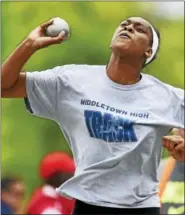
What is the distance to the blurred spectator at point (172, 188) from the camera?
16.0ft

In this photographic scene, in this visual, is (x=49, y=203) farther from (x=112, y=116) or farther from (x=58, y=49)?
(x=112, y=116)

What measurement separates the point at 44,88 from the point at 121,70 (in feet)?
0.93

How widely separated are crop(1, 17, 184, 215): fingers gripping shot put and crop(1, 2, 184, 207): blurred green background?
0.78 meters

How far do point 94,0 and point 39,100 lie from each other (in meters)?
1.56

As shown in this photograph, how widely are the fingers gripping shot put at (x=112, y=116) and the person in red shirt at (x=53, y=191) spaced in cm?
148

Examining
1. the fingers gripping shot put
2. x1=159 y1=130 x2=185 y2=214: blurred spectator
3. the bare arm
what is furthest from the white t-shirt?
x1=159 y1=130 x2=185 y2=214: blurred spectator

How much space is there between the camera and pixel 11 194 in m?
5.71

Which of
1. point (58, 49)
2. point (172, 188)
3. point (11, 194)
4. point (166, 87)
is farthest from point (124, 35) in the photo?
point (11, 194)

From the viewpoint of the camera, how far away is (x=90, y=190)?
3.59m

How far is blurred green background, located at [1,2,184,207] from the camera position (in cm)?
498

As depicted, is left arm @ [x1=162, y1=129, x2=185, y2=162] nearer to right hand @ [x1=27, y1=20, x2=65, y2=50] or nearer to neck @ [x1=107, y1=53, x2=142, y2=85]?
neck @ [x1=107, y1=53, x2=142, y2=85]

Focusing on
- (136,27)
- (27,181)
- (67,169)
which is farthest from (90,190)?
(27,181)

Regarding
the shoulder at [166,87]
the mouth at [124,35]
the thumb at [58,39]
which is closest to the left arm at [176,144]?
the shoulder at [166,87]

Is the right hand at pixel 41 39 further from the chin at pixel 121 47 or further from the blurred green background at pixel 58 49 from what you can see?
the blurred green background at pixel 58 49
